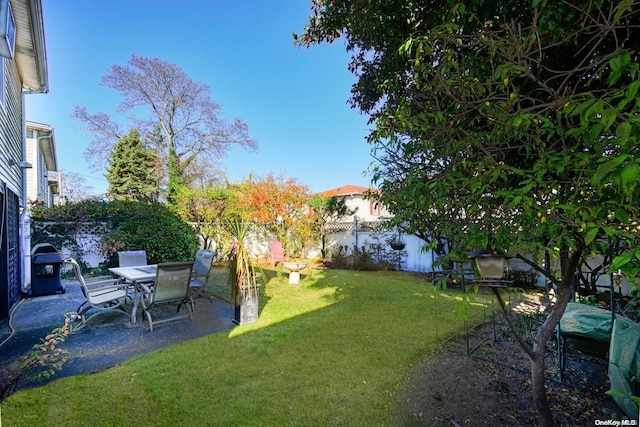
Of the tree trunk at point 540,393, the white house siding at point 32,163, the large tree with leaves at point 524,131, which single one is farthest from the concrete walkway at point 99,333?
the white house siding at point 32,163

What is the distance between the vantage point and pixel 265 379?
301 centimetres

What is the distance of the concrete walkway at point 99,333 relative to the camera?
346cm

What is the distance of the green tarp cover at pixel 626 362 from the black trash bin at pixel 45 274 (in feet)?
28.5

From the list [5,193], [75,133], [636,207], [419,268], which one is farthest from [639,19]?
[75,133]

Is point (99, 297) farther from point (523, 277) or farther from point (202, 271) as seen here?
point (523, 277)

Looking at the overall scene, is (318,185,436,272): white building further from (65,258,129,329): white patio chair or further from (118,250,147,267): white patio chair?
(65,258,129,329): white patio chair

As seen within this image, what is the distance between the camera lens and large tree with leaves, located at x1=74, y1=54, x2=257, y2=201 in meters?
16.2

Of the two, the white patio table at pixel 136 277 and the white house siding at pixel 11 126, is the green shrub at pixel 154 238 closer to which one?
the white house siding at pixel 11 126

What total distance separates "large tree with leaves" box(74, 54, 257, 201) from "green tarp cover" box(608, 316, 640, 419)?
16.8 metres

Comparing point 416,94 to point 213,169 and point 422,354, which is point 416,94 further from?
point 213,169

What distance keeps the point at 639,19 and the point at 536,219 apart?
4.15 ft

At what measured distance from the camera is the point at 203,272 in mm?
5699

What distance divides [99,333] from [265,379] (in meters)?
2.90
